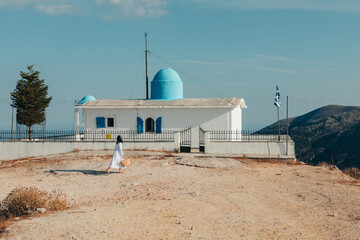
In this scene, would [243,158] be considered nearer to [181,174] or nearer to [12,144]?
[181,174]

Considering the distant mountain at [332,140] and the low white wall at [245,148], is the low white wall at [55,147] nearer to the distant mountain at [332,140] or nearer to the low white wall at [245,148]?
the low white wall at [245,148]

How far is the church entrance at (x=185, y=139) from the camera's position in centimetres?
2419

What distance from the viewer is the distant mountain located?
223 feet

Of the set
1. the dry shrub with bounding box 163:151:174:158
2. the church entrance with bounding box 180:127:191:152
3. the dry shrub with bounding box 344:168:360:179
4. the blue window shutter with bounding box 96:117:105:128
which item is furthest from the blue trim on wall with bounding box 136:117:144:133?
the dry shrub with bounding box 344:168:360:179

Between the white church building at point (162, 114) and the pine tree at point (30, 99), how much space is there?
410 cm

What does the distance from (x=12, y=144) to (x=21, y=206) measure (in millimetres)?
17584

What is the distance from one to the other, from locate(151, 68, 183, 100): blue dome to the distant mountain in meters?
41.2

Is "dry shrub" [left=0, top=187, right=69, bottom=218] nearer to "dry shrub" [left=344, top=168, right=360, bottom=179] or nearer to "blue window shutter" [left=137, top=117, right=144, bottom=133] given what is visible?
"dry shrub" [left=344, top=168, right=360, bottom=179]

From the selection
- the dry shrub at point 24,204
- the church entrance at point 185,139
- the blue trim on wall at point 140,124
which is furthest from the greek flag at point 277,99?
the dry shrub at point 24,204

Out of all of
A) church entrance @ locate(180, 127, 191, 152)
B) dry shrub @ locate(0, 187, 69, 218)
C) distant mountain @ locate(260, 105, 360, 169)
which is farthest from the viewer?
distant mountain @ locate(260, 105, 360, 169)

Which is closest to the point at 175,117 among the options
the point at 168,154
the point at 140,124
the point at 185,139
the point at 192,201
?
the point at 185,139

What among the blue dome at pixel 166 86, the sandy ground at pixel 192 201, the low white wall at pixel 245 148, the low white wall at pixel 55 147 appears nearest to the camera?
the sandy ground at pixel 192 201

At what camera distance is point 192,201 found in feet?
37.4

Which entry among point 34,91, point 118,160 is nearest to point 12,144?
point 34,91
